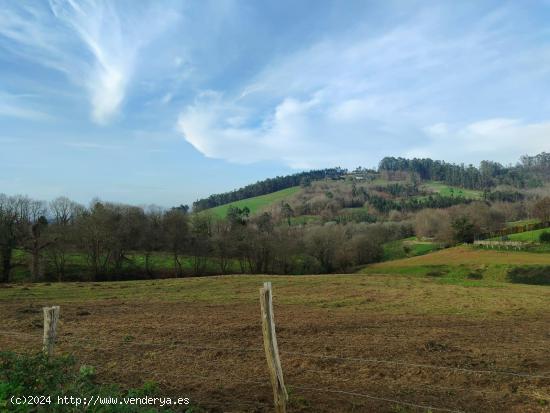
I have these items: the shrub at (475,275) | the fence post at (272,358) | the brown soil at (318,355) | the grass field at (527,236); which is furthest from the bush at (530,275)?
the fence post at (272,358)

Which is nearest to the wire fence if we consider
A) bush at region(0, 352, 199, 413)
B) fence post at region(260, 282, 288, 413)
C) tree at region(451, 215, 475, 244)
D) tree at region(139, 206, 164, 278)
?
fence post at region(260, 282, 288, 413)

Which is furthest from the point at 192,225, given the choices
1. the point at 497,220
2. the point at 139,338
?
the point at 497,220

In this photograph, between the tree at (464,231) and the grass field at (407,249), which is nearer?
the tree at (464,231)

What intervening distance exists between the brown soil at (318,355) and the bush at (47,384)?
2423 millimetres

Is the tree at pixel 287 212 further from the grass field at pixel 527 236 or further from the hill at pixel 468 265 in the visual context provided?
the grass field at pixel 527 236

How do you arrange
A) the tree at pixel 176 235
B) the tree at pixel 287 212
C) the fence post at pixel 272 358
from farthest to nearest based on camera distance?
the tree at pixel 287 212 < the tree at pixel 176 235 < the fence post at pixel 272 358

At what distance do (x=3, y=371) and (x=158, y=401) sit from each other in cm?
276

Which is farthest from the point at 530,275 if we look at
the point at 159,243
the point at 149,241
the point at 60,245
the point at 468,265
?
the point at 60,245

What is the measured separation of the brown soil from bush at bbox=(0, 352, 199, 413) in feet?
7.95

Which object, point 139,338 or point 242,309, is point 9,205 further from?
point 139,338

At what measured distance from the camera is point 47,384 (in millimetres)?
6383

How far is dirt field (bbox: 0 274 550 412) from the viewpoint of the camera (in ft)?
28.5

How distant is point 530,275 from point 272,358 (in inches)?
2075

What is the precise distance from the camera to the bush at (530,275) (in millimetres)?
48188
